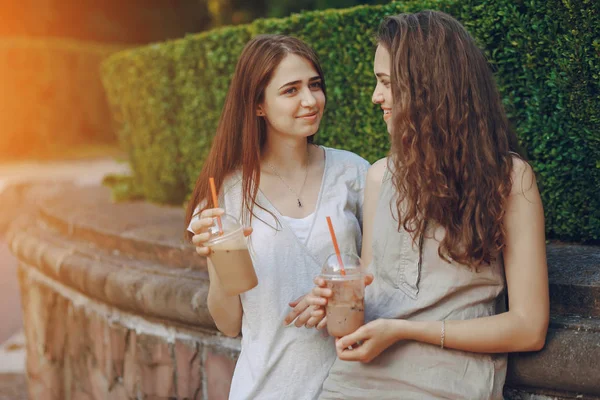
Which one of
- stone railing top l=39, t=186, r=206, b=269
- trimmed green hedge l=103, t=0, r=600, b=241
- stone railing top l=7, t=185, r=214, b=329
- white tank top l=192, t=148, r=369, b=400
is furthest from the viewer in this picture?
stone railing top l=39, t=186, r=206, b=269

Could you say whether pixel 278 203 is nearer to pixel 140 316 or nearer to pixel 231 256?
pixel 231 256

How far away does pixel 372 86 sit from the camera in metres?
3.07

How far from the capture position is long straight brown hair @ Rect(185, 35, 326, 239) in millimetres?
2131

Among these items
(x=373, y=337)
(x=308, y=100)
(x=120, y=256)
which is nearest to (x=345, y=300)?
(x=373, y=337)

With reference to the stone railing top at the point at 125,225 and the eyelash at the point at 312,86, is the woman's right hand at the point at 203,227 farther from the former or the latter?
the stone railing top at the point at 125,225

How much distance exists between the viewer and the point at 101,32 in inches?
666

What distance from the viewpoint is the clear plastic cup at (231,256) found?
6.10ft

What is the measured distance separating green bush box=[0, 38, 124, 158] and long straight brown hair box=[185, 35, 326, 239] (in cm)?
1196

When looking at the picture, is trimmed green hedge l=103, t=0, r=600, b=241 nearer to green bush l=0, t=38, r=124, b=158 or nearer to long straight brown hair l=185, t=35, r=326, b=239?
long straight brown hair l=185, t=35, r=326, b=239

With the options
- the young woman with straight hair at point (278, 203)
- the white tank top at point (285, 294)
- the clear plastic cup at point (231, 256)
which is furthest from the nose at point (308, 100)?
the clear plastic cup at point (231, 256)

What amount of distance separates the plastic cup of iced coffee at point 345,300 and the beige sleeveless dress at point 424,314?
10cm

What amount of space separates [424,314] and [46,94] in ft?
43.0

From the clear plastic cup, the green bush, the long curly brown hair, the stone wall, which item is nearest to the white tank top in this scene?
the clear plastic cup

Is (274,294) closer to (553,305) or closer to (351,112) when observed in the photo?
(553,305)
